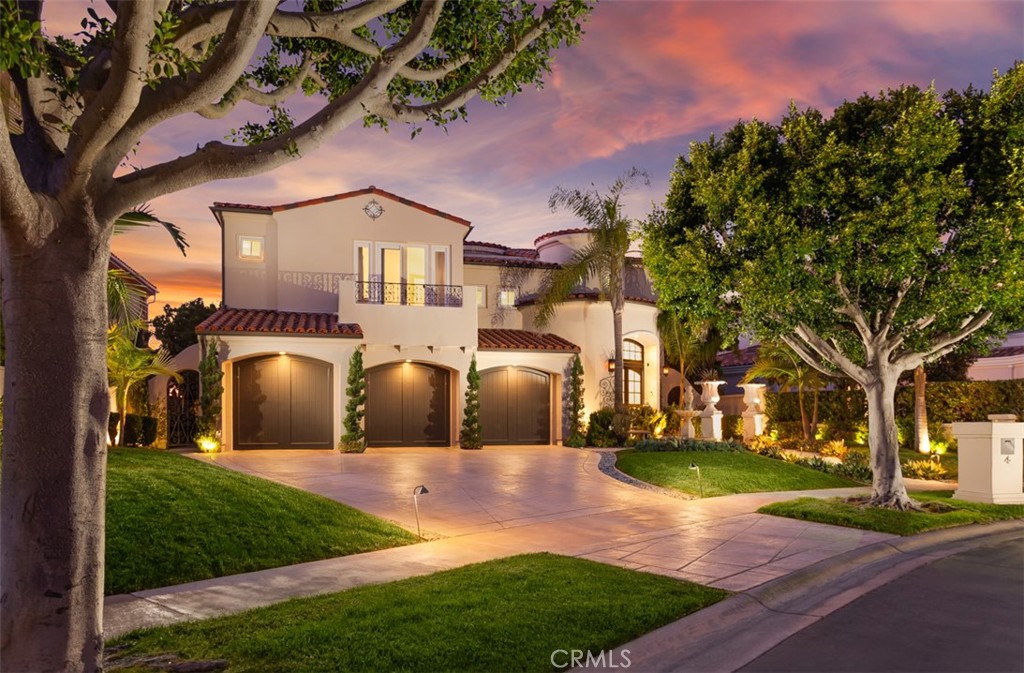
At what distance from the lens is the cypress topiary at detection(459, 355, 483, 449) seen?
22.6 metres

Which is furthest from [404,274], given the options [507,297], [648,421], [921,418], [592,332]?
[921,418]

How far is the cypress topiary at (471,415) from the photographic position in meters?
22.6

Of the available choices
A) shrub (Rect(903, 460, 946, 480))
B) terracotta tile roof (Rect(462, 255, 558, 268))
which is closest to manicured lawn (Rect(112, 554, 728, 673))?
shrub (Rect(903, 460, 946, 480))

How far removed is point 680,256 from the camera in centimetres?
1330

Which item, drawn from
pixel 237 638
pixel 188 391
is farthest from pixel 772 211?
pixel 188 391

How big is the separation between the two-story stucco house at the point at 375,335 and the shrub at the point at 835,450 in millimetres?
7489

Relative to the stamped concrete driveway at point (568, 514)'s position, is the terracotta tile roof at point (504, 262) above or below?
above

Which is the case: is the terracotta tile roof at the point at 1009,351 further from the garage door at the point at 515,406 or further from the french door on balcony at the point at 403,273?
the french door on balcony at the point at 403,273

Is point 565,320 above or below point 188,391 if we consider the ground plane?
above

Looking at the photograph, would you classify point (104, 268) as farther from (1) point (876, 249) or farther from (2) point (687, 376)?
(2) point (687, 376)

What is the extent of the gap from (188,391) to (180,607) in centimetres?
1715

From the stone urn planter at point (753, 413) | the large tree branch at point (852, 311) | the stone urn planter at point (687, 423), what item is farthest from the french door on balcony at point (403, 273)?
the large tree branch at point (852, 311)

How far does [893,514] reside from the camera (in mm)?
12148

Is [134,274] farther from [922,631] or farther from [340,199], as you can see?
[922,631]
